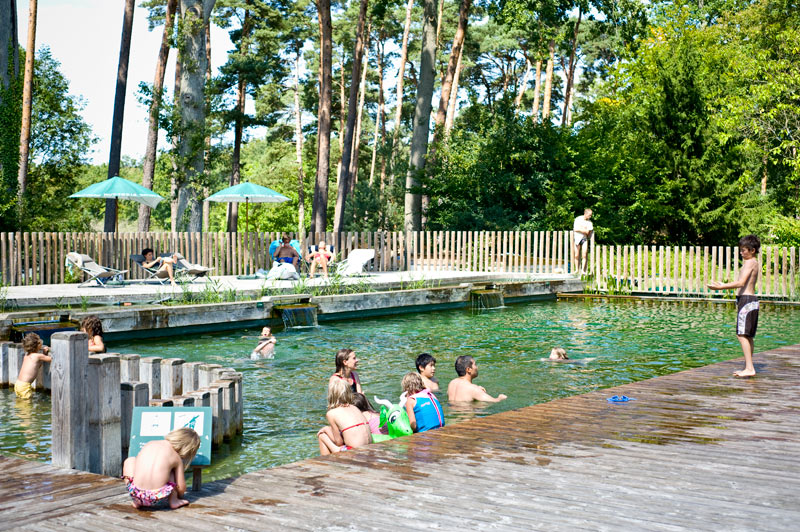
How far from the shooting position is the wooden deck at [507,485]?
4531 mm

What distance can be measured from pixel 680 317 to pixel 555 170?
13.8 meters

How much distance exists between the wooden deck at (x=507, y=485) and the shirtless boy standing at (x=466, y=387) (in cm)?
263

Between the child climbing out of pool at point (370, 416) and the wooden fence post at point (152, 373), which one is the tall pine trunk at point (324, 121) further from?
the child climbing out of pool at point (370, 416)

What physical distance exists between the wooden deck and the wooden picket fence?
16090 mm

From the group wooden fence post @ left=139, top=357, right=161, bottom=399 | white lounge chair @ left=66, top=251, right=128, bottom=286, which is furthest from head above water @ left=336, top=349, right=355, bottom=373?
white lounge chair @ left=66, top=251, right=128, bottom=286

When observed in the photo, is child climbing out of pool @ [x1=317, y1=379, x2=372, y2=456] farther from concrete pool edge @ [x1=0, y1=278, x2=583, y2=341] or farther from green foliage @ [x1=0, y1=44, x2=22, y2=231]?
green foliage @ [x1=0, y1=44, x2=22, y2=231]

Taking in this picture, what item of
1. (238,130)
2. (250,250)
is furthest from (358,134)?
(250,250)

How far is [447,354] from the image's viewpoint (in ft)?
47.1

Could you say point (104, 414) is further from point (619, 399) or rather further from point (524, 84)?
point (524, 84)

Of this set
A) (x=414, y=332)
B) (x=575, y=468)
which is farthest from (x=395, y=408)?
(x=414, y=332)

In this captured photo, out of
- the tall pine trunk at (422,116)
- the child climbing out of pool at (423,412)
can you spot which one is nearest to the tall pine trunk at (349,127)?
the tall pine trunk at (422,116)

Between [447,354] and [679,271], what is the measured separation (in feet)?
41.7

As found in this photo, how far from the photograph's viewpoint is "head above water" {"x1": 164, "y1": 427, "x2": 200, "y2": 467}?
5098 mm

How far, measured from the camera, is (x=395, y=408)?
7.38m
